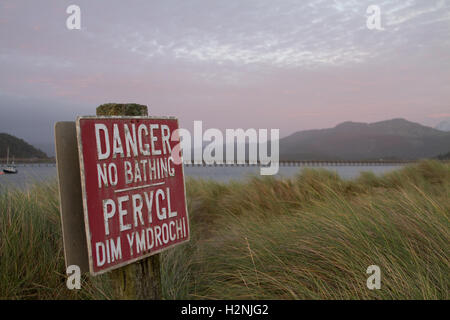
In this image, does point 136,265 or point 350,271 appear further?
point 350,271

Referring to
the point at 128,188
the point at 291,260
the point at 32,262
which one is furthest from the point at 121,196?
the point at 291,260

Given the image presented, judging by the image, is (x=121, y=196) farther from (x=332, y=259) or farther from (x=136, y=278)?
(x=332, y=259)

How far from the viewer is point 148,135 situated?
266 cm

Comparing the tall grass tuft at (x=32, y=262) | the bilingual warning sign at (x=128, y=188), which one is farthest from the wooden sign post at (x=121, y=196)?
the tall grass tuft at (x=32, y=262)

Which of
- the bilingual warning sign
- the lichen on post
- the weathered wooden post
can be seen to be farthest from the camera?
the lichen on post

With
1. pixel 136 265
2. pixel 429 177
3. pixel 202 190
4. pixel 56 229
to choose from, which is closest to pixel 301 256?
pixel 136 265

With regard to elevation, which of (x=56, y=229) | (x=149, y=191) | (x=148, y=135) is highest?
(x=148, y=135)

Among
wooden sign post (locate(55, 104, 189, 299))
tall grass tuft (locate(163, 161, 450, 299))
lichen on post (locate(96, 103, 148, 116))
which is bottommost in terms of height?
tall grass tuft (locate(163, 161, 450, 299))

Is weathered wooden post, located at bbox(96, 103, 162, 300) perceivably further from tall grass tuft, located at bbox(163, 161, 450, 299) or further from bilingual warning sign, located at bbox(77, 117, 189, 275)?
tall grass tuft, located at bbox(163, 161, 450, 299)

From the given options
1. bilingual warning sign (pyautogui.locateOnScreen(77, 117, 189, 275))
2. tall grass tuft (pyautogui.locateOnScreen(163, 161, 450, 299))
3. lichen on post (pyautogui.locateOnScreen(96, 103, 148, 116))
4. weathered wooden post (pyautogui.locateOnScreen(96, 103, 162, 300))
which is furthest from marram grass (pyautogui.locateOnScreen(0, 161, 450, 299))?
lichen on post (pyautogui.locateOnScreen(96, 103, 148, 116))

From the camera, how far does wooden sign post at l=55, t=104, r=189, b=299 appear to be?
220 cm

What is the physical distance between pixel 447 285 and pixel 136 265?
7.80 feet

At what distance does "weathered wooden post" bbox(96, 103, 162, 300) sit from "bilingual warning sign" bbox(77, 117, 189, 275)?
0.11 meters
